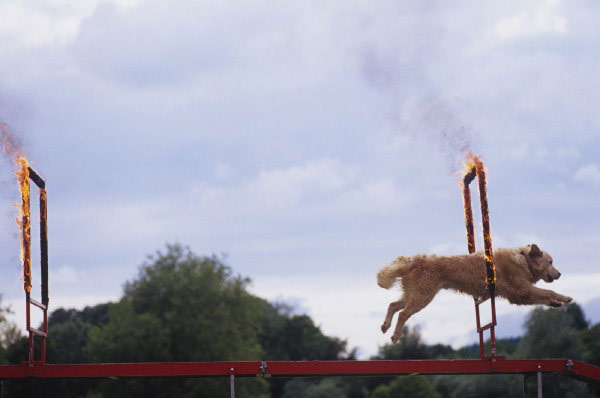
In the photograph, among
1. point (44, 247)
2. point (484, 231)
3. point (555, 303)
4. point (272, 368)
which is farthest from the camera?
point (555, 303)

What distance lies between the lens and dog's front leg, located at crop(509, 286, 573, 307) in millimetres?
13742

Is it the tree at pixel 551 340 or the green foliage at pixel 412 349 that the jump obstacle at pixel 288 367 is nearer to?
the tree at pixel 551 340

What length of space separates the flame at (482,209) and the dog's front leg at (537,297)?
905mm

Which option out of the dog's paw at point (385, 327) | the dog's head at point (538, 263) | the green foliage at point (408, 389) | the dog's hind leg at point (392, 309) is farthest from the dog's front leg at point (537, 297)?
Result: the green foliage at point (408, 389)

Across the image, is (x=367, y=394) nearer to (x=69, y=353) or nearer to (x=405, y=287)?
(x=69, y=353)

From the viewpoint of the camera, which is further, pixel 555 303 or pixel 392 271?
pixel 392 271

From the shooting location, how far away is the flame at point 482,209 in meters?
12.7

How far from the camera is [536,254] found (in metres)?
14.1

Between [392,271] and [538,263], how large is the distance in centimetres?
226

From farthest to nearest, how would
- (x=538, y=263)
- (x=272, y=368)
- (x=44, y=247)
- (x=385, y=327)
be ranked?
1. (x=538, y=263)
2. (x=385, y=327)
3. (x=44, y=247)
4. (x=272, y=368)

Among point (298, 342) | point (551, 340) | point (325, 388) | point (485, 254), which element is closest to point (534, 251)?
point (485, 254)

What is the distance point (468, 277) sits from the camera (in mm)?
13812

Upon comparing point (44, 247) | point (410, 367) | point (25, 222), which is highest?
point (25, 222)

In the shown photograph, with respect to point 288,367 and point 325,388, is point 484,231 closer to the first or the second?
point 288,367
